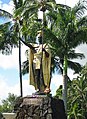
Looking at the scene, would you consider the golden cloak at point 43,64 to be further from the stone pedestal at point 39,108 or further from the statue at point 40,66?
the stone pedestal at point 39,108

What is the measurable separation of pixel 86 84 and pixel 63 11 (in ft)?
35.0

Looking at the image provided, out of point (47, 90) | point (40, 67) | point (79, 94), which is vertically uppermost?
point (79, 94)

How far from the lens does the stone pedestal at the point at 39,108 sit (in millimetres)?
9125

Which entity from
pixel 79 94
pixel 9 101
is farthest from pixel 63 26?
pixel 9 101

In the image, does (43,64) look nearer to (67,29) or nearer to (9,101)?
(67,29)

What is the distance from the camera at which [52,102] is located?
30.2 ft

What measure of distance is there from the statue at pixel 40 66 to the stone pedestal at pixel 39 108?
43 centimetres

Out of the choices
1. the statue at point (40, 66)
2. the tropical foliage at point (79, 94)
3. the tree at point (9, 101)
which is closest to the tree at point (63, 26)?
the tropical foliage at point (79, 94)

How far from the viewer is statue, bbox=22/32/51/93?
9.78m

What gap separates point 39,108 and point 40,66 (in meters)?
1.12

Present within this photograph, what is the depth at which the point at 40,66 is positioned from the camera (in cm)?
985

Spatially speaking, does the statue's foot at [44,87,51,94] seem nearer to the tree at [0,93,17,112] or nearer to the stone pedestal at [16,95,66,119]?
the stone pedestal at [16,95,66,119]

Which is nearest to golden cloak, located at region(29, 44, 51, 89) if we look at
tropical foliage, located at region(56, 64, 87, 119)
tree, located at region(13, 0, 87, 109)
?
tree, located at region(13, 0, 87, 109)

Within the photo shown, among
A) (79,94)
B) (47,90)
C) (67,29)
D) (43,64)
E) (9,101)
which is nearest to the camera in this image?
(47,90)
